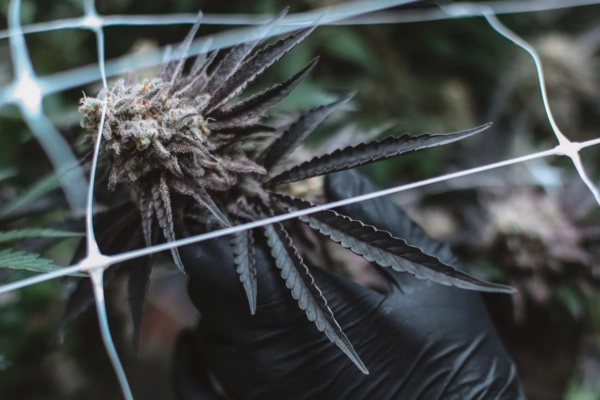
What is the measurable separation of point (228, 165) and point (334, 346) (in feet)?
1.17

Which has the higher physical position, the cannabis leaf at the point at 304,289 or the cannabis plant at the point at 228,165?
the cannabis plant at the point at 228,165

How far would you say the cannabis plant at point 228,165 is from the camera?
2.34 feet

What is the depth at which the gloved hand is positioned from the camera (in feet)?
2.77

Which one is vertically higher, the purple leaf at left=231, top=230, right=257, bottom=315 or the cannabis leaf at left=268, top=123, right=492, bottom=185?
the cannabis leaf at left=268, top=123, right=492, bottom=185

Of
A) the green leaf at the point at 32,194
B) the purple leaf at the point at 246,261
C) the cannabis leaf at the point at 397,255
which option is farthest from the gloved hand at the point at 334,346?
the green leaf at the point at 32,194

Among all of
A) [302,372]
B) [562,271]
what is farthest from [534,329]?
[302,372]

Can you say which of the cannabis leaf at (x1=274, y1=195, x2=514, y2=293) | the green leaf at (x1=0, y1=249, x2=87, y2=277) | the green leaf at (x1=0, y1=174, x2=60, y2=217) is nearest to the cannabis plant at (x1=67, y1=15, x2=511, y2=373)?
the cannabis leaf at (x1=274, y1=195, x2=514, y2=293)

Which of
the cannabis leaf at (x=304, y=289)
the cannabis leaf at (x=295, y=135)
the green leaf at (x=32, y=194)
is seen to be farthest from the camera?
the green leaf at (x=32, y=194)

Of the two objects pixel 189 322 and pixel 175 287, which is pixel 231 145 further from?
pixel 175 287

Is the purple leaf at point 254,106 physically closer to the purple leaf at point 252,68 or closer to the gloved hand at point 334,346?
the purple leaf at point 252,68

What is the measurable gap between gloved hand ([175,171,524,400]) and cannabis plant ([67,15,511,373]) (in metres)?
0.07

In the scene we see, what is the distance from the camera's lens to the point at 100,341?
5.08ft

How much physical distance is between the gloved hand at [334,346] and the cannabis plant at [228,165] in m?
0.07

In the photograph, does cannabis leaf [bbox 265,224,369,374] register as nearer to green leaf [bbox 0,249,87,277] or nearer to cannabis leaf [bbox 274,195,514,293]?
cannabis leaf [bbox 274,195,514,293]
